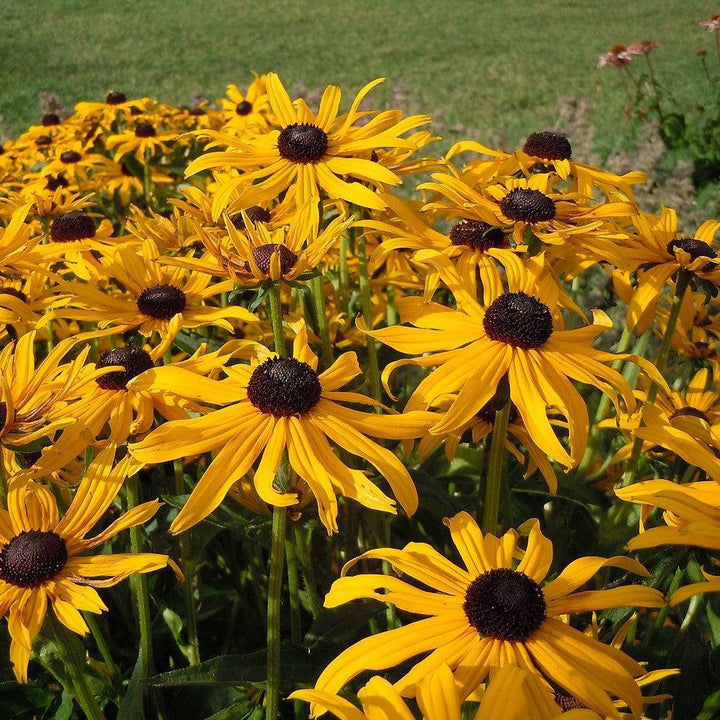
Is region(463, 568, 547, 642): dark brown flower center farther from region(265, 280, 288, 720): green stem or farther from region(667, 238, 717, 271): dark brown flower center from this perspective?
region(667, 238, 717, 271): dark brown flower center

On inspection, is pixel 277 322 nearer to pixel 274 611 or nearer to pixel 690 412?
pixel 274 611

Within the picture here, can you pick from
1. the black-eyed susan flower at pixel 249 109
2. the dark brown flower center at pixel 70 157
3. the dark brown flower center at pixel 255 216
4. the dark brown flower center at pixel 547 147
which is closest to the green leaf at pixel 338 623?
the dark brown flower center at pixel 255 216

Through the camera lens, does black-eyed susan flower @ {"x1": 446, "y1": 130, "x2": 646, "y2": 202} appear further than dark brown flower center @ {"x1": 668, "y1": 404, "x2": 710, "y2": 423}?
Yes

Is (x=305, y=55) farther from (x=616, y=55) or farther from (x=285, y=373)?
(x=285, y=373)

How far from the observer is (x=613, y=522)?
5.49ft

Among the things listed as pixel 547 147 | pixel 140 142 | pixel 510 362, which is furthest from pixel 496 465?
pixel 140 142

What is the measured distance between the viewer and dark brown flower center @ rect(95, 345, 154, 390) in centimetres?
141

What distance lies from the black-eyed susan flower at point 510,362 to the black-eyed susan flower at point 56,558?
0.42 metres

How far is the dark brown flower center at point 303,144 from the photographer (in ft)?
5.51

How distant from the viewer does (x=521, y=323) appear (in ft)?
4.04

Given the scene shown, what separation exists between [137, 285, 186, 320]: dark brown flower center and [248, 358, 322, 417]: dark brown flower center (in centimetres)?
52

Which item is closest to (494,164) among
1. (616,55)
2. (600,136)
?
(616,55)

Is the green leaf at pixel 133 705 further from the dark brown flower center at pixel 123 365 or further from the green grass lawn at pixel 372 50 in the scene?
the green grass lawn at pixel 372 50

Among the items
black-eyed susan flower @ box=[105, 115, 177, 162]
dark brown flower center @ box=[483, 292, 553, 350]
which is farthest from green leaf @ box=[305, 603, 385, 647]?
black-eyed susan flower @ box=[105, 115, 177, 162]
